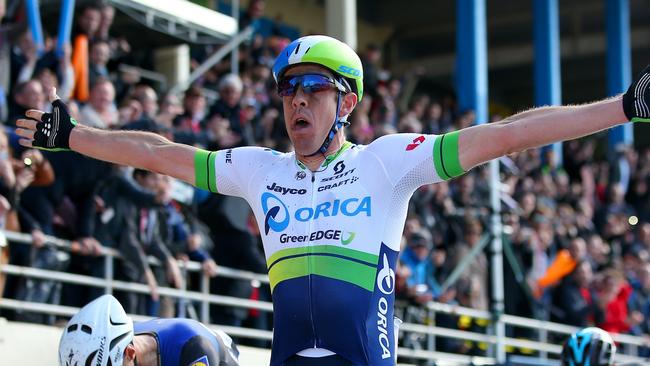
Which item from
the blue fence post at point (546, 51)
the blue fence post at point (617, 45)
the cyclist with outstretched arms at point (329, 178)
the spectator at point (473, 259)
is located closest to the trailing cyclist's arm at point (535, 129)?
the cyclist with outstretched arms at point (329, 178)

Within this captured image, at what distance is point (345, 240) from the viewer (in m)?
5.07

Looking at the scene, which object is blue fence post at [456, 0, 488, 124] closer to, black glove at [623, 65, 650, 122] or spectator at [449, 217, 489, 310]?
spectator at [449, 217, 489, 310]

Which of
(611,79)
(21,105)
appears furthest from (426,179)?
(611,79)

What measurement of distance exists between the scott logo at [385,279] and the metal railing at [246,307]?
15.5 ft

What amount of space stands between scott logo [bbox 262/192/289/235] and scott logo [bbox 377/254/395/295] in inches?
16.9

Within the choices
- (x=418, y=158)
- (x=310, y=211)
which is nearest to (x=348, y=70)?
(x=418, y=158)

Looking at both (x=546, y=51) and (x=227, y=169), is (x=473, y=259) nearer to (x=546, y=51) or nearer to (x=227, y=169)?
(x=227, y=169)

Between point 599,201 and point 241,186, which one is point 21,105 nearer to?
point 241,186

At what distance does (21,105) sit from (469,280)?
5.99 metres

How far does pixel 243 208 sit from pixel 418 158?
20.3 feet

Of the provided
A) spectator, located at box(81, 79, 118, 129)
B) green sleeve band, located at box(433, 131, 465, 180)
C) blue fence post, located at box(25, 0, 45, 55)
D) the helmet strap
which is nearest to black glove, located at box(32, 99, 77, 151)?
the helmet strap

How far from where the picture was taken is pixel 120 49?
13.8m

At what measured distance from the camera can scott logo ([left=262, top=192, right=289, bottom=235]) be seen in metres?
5.22

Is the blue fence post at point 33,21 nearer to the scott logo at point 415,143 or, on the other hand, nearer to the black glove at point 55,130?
the black glove at point 55,130
